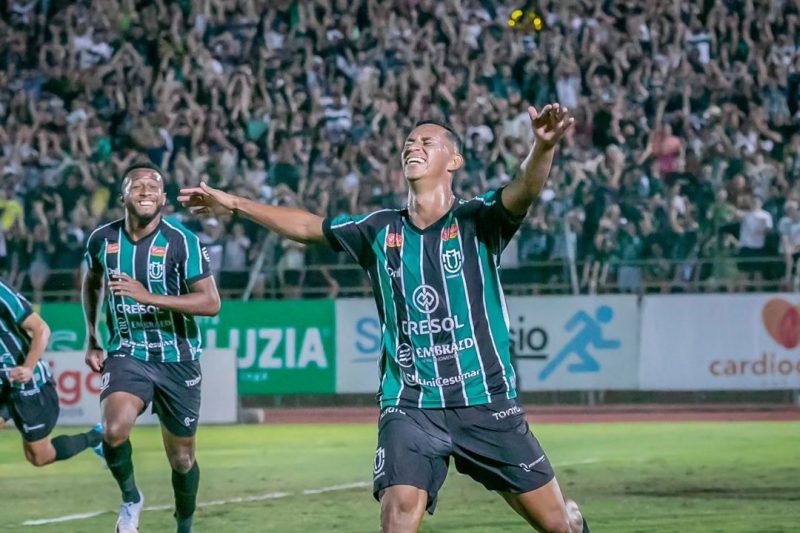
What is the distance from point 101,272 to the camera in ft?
32.7

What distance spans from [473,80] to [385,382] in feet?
56.9

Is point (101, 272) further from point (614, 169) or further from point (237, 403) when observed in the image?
point (614, 169)

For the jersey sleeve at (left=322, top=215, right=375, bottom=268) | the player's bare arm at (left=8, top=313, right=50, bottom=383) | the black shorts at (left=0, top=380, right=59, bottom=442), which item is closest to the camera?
the jersey sleeve at (left=322, top=215, right=375, bottom=268)

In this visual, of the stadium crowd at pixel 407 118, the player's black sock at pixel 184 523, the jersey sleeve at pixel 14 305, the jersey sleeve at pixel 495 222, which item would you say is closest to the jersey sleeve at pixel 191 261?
the jersey sleeve at pixel 14 305

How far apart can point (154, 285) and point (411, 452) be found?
3.60 meters

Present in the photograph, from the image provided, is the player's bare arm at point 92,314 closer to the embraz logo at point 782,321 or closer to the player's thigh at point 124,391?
the player's thigh at point 124,391

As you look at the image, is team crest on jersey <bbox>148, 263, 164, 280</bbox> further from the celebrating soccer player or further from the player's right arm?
the celebrating soccer player

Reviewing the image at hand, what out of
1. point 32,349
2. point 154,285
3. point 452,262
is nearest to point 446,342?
point 452,262

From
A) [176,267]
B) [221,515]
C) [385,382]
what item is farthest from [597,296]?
[385,382]

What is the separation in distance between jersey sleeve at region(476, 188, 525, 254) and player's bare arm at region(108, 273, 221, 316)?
8.83 ft

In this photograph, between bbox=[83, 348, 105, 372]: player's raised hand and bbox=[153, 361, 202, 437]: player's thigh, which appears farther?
bbox=[83, 348, 105, 372]: player's raised hand

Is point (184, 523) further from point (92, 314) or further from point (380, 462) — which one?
point (380, 462)

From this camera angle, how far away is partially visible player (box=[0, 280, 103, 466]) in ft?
33.9

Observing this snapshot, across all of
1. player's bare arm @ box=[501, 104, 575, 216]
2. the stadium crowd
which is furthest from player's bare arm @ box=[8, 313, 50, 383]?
the stadium crowd
